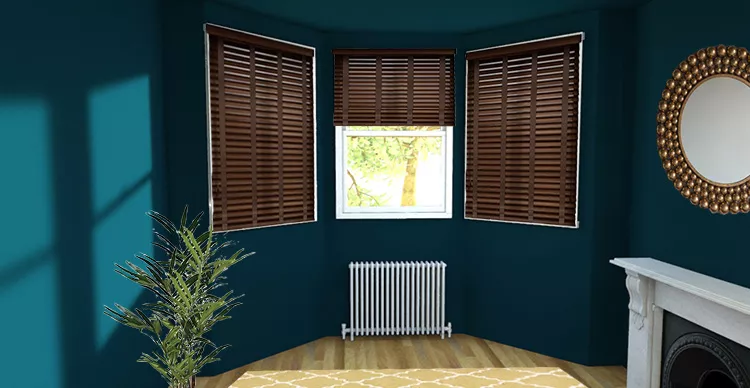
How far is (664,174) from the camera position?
11.0 ft

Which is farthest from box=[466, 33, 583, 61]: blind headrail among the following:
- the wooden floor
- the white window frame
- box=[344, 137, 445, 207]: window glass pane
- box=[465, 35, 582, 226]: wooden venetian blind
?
the wooden floor

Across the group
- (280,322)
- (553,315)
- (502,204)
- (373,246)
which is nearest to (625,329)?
(553,315)

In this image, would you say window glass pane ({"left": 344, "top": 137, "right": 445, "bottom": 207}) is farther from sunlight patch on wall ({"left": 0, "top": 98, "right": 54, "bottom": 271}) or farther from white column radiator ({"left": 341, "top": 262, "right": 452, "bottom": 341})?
sunlight patch on wall ({"left": 0, "top": 98, "right": 54, "bottom": 271})

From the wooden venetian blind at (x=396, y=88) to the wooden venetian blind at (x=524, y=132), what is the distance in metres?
0.22

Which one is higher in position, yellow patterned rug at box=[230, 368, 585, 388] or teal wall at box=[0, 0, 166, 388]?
teal wall at box=[0, 0, 166, 388]

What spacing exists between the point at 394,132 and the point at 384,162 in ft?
0.87

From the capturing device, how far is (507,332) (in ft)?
14.1

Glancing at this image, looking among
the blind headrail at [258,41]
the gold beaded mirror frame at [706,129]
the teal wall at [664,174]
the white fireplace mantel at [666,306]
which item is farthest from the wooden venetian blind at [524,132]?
the blind headrail at [258,41]

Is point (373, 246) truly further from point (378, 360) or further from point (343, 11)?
point (343, 11)

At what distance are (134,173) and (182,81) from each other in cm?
79

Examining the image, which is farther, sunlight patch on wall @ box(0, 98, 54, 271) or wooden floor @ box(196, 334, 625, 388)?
wooden floor @ box(196, 334, 625, 388)

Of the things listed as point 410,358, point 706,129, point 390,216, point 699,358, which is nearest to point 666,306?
point 699,358

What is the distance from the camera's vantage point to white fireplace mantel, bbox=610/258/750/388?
97.2 inches

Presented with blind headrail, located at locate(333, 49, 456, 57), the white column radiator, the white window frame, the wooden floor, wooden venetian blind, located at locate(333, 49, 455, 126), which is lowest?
the wooden floor
